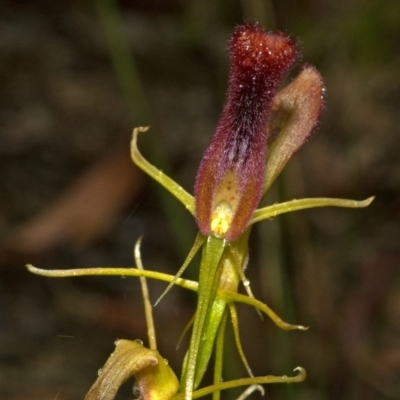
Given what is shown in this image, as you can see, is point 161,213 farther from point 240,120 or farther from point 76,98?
point 240,120

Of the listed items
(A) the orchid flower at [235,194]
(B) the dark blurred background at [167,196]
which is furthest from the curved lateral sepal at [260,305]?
(B) the dark blurred background at [167,196]

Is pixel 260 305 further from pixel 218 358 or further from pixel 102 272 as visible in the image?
pixel 102 272

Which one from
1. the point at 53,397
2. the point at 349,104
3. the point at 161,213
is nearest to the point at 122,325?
the point at 53,397

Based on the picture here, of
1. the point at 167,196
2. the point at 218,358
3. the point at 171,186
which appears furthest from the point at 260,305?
the point at 167,196

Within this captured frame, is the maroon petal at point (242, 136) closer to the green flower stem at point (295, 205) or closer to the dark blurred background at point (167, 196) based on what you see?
the green flower stem at point (295, 205)

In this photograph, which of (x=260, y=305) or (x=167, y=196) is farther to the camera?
(x=167, y=196)

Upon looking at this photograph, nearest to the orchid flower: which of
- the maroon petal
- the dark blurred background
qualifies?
the maroon petal
